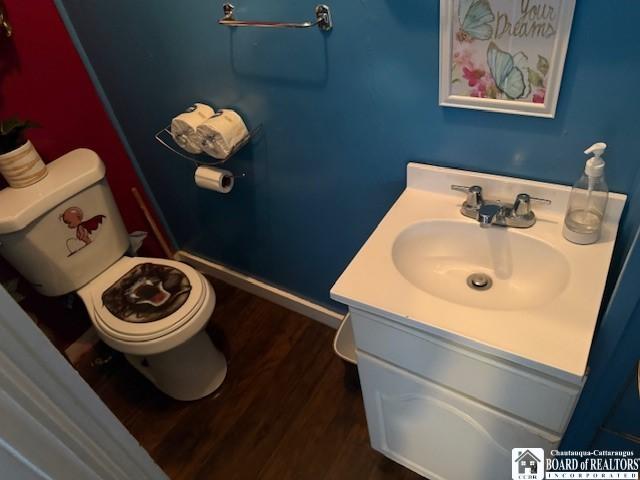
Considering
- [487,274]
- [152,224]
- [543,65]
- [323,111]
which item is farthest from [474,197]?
[152,224]

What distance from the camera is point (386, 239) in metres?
1.03

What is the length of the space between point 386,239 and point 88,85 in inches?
55.5

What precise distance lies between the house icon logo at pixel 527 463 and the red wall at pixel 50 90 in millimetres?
1767

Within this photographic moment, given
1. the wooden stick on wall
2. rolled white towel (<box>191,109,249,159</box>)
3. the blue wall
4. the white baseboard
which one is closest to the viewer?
the blue wall

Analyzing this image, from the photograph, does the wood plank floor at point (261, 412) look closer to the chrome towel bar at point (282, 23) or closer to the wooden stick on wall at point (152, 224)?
the wooden stick on wall at point (152, 224)

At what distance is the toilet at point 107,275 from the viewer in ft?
4.61

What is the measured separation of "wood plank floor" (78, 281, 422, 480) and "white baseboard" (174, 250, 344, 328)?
4cm

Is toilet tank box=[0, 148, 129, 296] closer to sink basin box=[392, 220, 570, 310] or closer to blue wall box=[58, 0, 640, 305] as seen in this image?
blue wall box=[58, 0, 640, 305]

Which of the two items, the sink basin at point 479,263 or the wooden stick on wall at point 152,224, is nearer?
the sink basin at point 479,263

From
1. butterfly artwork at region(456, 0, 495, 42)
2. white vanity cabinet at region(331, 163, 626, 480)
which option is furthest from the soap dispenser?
butterfly artwork at region(456, 0, 495, 42)

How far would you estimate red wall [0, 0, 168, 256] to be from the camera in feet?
4.85

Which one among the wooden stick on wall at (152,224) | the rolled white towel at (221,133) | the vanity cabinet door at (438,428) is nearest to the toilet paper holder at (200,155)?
the rolled white towel at (221,133)

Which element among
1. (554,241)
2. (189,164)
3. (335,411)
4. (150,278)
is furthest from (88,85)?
(554,241)

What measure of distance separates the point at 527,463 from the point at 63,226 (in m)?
1.53
